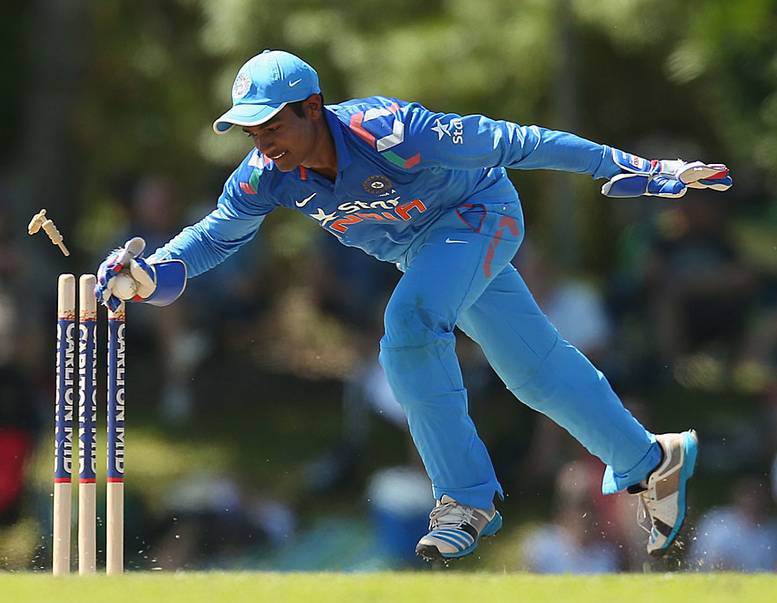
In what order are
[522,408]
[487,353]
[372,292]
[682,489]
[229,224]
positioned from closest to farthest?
[229,224] < [487,353] < [682,489] < [522,408] < [372,292]

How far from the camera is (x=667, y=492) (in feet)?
18.0

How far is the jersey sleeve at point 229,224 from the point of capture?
16.7 ft

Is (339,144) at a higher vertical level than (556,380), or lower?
higher

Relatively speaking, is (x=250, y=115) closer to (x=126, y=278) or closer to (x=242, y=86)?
(x=242, y=86)

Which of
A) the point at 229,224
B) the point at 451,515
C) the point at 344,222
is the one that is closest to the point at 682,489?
the point at 451,515

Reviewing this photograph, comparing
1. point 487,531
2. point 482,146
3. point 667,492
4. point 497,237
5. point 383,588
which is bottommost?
point 383,588

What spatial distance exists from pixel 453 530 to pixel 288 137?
1429 mm

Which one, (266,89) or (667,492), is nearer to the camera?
(266,89)

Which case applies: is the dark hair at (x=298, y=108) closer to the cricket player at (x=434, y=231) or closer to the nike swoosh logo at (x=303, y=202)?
the cricket player at (x=434, y=231)

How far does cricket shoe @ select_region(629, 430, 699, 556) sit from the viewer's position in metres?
5.48

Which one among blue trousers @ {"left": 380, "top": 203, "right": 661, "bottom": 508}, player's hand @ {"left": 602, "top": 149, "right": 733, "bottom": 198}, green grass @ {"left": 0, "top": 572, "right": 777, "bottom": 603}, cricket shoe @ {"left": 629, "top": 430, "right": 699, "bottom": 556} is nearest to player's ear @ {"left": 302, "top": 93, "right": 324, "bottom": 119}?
blue trousers @ {"left": 380, "top": 203, "right": 661, "bottom": 508}

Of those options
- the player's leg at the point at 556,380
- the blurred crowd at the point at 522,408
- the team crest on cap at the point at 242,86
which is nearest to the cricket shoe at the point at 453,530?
the player's leg at the point at 556,380

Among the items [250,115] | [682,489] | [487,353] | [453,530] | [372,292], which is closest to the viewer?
[250,115]

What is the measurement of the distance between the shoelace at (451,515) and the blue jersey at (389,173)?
37.3 inches
